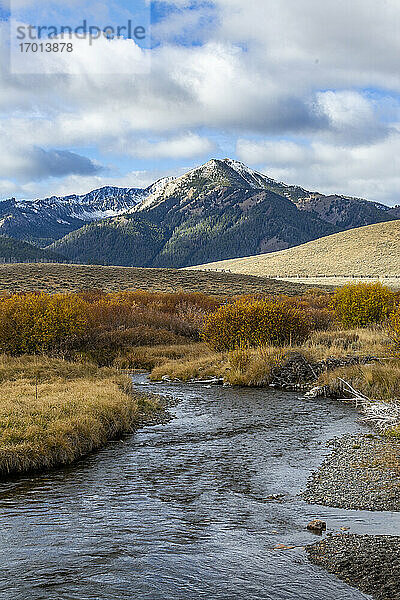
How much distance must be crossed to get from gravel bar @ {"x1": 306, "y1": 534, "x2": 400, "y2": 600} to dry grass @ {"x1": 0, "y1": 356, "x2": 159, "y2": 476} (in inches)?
305

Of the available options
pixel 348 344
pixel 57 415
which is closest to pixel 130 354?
pixel 348 344

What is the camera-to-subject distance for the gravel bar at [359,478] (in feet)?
37.6

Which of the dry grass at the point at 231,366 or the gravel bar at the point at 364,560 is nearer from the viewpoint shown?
the gravel bar at the point at 364,560

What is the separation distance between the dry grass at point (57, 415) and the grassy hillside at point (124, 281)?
1859 inches

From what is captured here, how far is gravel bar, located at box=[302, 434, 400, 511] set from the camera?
1145 cm

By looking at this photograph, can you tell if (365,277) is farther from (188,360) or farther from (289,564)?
(289,564)

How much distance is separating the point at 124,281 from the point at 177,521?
258ft

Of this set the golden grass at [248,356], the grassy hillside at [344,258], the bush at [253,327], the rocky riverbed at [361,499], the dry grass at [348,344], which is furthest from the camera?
the grassy hillside at [344,258]

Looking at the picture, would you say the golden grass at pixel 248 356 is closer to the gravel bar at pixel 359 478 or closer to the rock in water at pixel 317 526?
the gravel bar at pixel 359 478

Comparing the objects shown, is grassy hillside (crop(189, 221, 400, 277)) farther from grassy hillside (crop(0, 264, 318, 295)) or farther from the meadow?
the meadow

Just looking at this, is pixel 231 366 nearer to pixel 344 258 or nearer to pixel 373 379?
pixel 373 379

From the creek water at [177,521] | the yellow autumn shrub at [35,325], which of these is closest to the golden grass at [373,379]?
the creek water at [177,521]

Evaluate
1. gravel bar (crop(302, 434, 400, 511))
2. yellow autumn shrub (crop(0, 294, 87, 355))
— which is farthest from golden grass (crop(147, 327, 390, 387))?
gravel bar (crop(302, 434, 400, 511))

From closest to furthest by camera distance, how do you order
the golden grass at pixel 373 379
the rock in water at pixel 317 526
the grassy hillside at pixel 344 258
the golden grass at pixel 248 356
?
the rock in water at pixel 317 526
the golden grass at pixel 373 379
the golden grass at pixel 248 356
the grassy hillside at pixel 344 258
